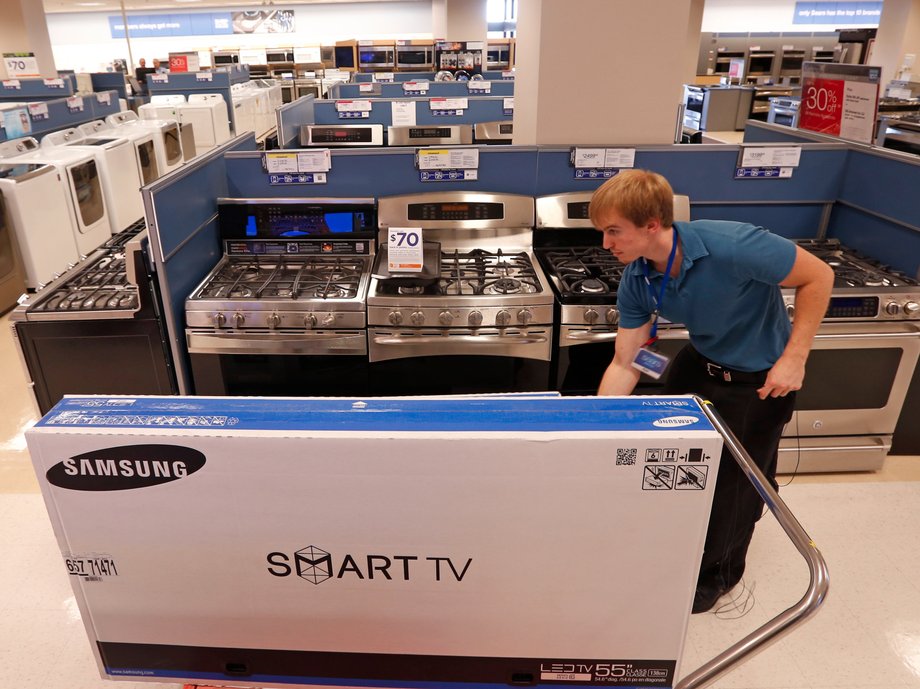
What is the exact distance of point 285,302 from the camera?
2.66 m

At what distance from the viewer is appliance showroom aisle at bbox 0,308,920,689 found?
2.10m

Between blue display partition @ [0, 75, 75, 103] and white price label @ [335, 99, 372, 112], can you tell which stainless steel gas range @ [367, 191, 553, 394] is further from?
blue display partition @ [0, 75, 75, 103]

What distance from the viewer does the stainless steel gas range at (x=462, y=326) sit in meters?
2.66

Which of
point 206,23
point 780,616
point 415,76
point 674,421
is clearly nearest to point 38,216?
point 674,421

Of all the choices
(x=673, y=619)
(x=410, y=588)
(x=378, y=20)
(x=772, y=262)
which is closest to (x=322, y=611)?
(x=410, y=588)

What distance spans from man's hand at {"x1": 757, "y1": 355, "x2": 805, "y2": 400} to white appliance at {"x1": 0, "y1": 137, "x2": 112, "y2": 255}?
5.70 m

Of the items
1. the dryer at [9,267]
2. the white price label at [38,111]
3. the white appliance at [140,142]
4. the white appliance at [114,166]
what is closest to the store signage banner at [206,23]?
the white price label at [38,111]

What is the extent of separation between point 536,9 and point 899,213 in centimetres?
194

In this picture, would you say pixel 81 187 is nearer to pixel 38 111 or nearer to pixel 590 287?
pixel 38 111

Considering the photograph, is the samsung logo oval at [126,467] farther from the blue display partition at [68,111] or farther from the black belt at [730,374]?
the blue display partition at [68,111]

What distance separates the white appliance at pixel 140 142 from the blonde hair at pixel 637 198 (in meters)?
6.12

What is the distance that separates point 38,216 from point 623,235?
5.11 metres

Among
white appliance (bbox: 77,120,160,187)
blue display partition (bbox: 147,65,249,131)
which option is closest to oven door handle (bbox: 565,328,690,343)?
white appliance (bbox: 77,120,160,187)

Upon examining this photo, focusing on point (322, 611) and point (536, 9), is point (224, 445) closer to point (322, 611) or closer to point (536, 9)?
point (322, 611)
